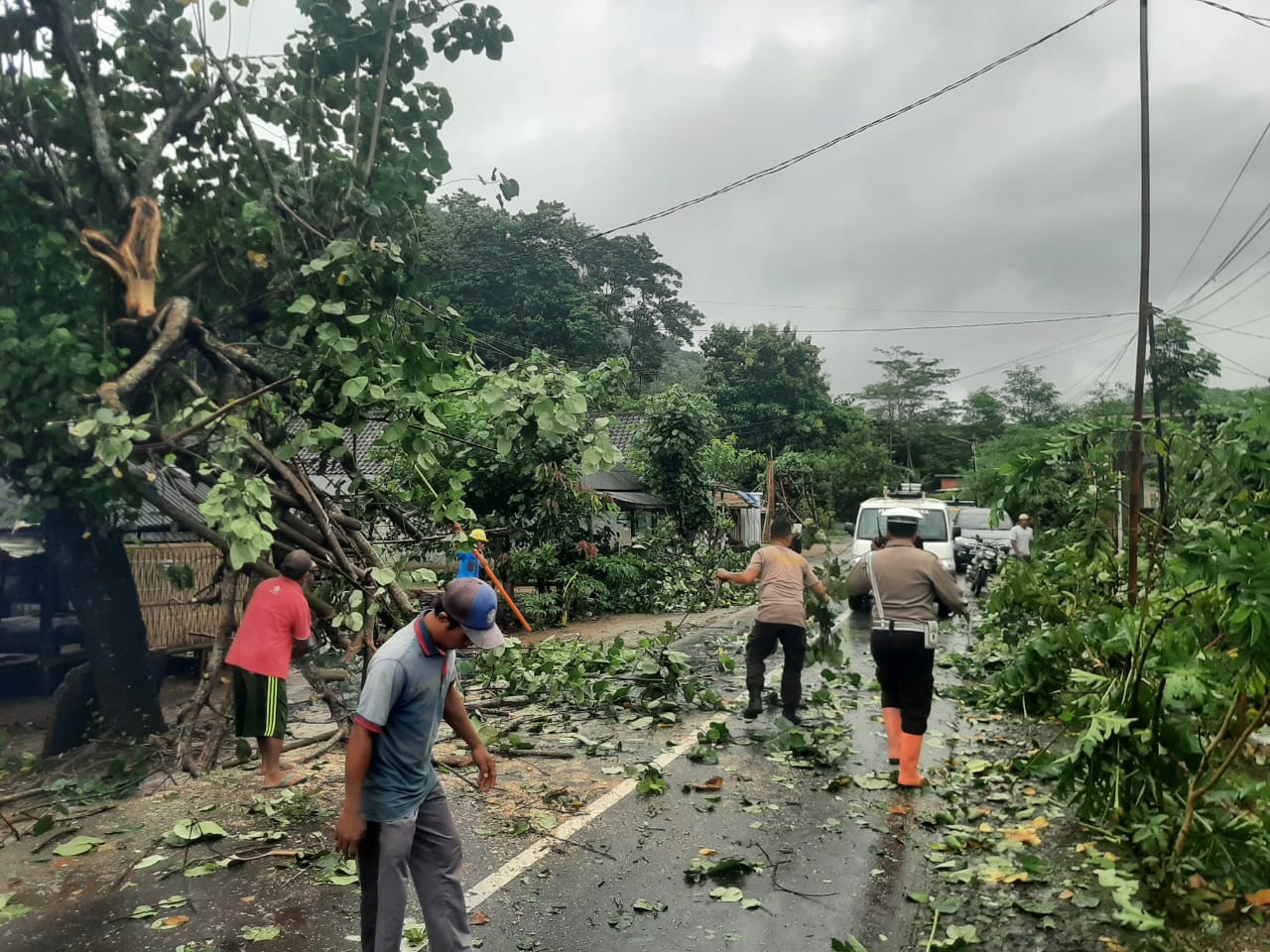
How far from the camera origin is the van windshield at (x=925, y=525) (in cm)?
1747

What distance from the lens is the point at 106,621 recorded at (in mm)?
7602

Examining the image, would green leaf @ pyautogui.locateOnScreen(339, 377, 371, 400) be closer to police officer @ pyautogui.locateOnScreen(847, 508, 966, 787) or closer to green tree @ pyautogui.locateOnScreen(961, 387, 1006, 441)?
police officer @ pyautogui.locateOnScreen(847, 508, 966, 787)

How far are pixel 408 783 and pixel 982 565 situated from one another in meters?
17.4

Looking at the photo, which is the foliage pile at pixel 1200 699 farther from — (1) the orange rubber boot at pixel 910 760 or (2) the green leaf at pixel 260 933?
(2) the green leaf at pixel 260 933

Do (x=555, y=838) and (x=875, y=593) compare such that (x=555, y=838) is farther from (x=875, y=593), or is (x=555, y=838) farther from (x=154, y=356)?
(x=154, y=356)

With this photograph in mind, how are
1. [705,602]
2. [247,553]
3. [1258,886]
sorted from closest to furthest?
[1258,886]
[247,553]
[705,602]

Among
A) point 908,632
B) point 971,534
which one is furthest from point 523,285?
point 908,632

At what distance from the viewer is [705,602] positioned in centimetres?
1883

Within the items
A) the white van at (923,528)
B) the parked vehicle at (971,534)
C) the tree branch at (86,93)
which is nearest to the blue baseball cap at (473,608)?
the tree branch at (86,93)

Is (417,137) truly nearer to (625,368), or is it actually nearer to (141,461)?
(625,368)

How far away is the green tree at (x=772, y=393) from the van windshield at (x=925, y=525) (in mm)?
27298

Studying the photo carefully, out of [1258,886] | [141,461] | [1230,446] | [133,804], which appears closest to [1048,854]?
[1258,886]

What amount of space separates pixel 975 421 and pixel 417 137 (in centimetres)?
6691

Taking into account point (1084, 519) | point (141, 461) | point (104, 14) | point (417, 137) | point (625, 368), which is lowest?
point (1084, 519)
